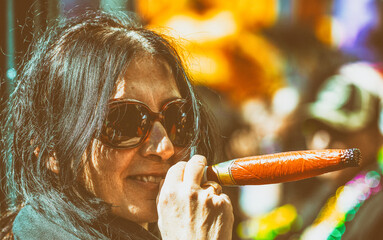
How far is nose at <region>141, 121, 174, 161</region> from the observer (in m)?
1.91

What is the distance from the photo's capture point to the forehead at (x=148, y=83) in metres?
1.91

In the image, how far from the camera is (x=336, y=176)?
151 inches

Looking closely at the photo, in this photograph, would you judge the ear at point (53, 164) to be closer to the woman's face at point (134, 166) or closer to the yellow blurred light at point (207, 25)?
the woman's face at point (134, 166)

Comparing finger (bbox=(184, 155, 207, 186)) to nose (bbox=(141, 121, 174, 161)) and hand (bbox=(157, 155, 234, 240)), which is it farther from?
nose (bbox=(141, 121, 174, 161))

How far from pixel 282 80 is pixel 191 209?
6754 millimetres

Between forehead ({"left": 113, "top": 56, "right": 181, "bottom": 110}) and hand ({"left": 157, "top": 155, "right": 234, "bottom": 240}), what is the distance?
0.38m

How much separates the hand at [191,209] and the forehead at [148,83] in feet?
1.24

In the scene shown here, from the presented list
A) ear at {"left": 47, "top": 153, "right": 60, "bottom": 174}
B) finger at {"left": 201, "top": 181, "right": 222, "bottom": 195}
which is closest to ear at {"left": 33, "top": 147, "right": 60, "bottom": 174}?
ear at {"left": 47, "top": 153, "right": 60, "bottom": 174}

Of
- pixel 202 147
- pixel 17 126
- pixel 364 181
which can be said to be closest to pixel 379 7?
pixel 364 181

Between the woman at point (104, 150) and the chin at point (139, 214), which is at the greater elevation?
the woman at point (104, 150)

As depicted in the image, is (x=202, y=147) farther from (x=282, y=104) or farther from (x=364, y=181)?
(x=282, y=104)

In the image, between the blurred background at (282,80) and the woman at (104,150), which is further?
the blurred background at (282,80)

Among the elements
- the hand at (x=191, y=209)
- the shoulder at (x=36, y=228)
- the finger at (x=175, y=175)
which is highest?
the finger at (x=175, y=175)

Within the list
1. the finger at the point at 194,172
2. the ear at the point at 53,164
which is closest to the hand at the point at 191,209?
the finger at the point at 194,172
